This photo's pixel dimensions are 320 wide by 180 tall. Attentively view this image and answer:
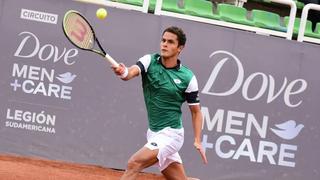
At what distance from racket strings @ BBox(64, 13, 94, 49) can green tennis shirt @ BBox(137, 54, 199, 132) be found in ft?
1.77

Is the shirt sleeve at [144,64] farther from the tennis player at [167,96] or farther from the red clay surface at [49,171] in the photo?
the red clay surface at [49,171]

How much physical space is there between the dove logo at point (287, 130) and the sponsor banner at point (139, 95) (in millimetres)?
15

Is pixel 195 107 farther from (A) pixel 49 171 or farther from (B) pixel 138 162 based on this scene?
(A) pixel 49 171

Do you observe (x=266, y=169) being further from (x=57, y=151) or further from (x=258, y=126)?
(x=57, y=151)

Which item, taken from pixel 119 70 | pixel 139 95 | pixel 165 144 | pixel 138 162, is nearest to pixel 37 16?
pixel 139 95

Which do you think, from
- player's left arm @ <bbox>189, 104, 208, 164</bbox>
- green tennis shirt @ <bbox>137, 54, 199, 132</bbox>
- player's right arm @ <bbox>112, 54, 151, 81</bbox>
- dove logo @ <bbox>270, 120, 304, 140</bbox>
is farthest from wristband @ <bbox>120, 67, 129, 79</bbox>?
dove logo @ <bbox>270, 120, 304, 140</bbox>

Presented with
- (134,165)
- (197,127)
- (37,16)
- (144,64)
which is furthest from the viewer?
(37,16)

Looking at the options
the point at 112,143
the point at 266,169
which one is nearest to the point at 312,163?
the point at 266,169

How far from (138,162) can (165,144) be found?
37 cm

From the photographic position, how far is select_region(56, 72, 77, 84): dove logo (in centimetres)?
1044

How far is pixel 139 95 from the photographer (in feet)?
35.1

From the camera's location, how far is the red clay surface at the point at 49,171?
9.20m

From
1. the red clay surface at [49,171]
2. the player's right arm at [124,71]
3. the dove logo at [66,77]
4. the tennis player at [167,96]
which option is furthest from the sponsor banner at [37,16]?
the player's right arm at [124,71]

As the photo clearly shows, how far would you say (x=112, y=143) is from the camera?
35.0 feet
